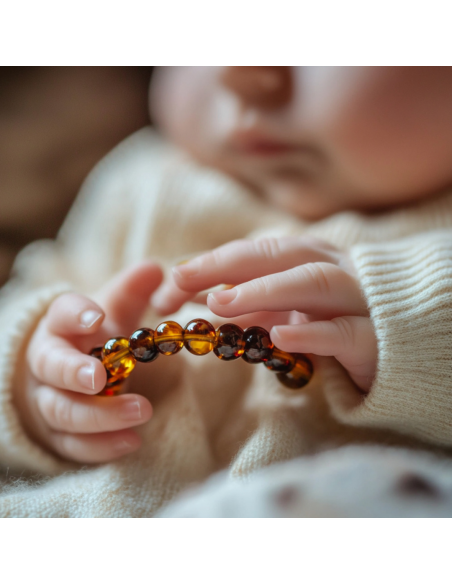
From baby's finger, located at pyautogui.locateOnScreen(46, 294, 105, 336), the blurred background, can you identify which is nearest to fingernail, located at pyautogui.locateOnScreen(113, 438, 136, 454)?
baby's finger, located at pyautogui.locateOnScreen(46, 294, 105, 336)

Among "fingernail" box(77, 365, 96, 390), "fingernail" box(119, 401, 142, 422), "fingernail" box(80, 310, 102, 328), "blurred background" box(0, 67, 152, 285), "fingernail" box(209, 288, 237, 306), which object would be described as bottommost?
"fingernail" box(119, 401, 142, 422)

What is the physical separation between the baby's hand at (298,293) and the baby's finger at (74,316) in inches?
3.4

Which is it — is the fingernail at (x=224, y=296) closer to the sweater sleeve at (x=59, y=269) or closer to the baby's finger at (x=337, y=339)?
the baby's finger at (x=337, y=339)

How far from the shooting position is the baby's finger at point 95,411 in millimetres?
422

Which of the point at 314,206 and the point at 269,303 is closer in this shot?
the point at 269,303

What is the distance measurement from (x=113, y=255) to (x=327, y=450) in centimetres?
46

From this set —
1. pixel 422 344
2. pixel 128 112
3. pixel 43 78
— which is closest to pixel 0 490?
pixel 422 344

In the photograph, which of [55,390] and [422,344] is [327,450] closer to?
[422,344]

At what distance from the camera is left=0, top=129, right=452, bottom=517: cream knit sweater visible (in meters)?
0.39

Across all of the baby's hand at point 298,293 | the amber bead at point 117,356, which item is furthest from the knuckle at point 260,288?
the amber bead at point 117,356

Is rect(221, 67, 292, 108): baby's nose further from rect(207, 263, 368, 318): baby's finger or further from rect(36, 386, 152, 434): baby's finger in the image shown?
rect(36, 386, 152, 434): baby's finger

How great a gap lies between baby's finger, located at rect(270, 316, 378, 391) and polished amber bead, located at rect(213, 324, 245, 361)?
0.13 feet

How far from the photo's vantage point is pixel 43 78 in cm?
63
